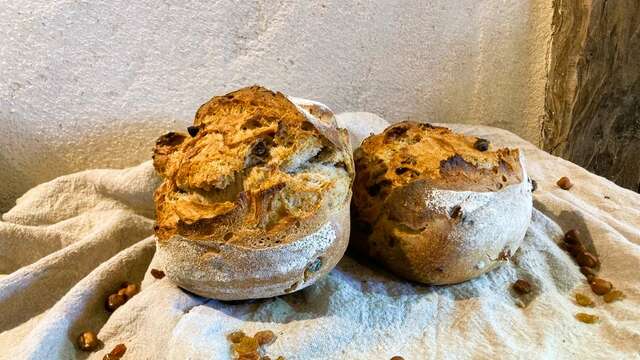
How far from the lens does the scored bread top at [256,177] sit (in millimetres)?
940

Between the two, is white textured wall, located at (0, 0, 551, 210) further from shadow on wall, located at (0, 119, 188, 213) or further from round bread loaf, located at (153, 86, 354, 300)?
round bread loaf, located at (153, 86, 354, 300)

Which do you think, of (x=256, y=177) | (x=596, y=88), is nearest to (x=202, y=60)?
(x=256, y=177)

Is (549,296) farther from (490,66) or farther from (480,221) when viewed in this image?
(490,66)

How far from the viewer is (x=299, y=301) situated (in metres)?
1.04

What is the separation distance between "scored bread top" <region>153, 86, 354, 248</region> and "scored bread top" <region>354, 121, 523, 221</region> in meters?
0.10

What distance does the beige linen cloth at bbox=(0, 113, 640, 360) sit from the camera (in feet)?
3.07

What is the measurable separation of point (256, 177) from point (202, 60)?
621 mm

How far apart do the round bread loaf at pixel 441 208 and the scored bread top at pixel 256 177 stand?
11cm

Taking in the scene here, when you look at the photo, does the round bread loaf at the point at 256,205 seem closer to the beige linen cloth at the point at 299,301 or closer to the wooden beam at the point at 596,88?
the beige linen cloth at the point at 299,301

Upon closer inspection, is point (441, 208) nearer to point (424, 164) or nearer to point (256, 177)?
point (424, 164)

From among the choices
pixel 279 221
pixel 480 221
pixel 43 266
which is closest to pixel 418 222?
pixel 480 221

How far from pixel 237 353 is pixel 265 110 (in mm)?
441

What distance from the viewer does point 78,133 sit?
1.45 metres

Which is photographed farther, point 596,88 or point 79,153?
point 596,88
